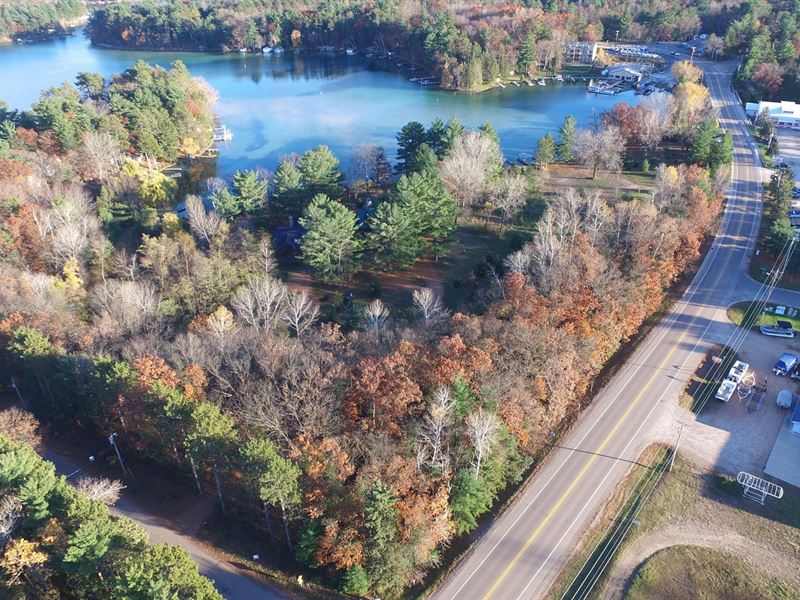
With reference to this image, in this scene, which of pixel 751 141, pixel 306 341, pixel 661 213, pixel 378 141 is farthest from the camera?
pixel 378 141

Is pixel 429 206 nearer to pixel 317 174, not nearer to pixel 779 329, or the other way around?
pixel 317 174

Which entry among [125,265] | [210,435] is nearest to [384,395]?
[210,435]

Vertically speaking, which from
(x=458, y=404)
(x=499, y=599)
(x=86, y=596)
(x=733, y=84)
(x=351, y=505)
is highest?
(x=733, y=84)

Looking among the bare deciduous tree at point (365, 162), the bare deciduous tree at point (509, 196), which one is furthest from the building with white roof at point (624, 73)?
the bare deciduous tree at point (365, 162)

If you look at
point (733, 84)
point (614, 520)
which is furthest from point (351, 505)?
point (733, 84)

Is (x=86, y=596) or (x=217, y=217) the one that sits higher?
(x=217, y=217)

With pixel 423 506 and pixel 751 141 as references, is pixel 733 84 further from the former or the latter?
pixel 423 506
